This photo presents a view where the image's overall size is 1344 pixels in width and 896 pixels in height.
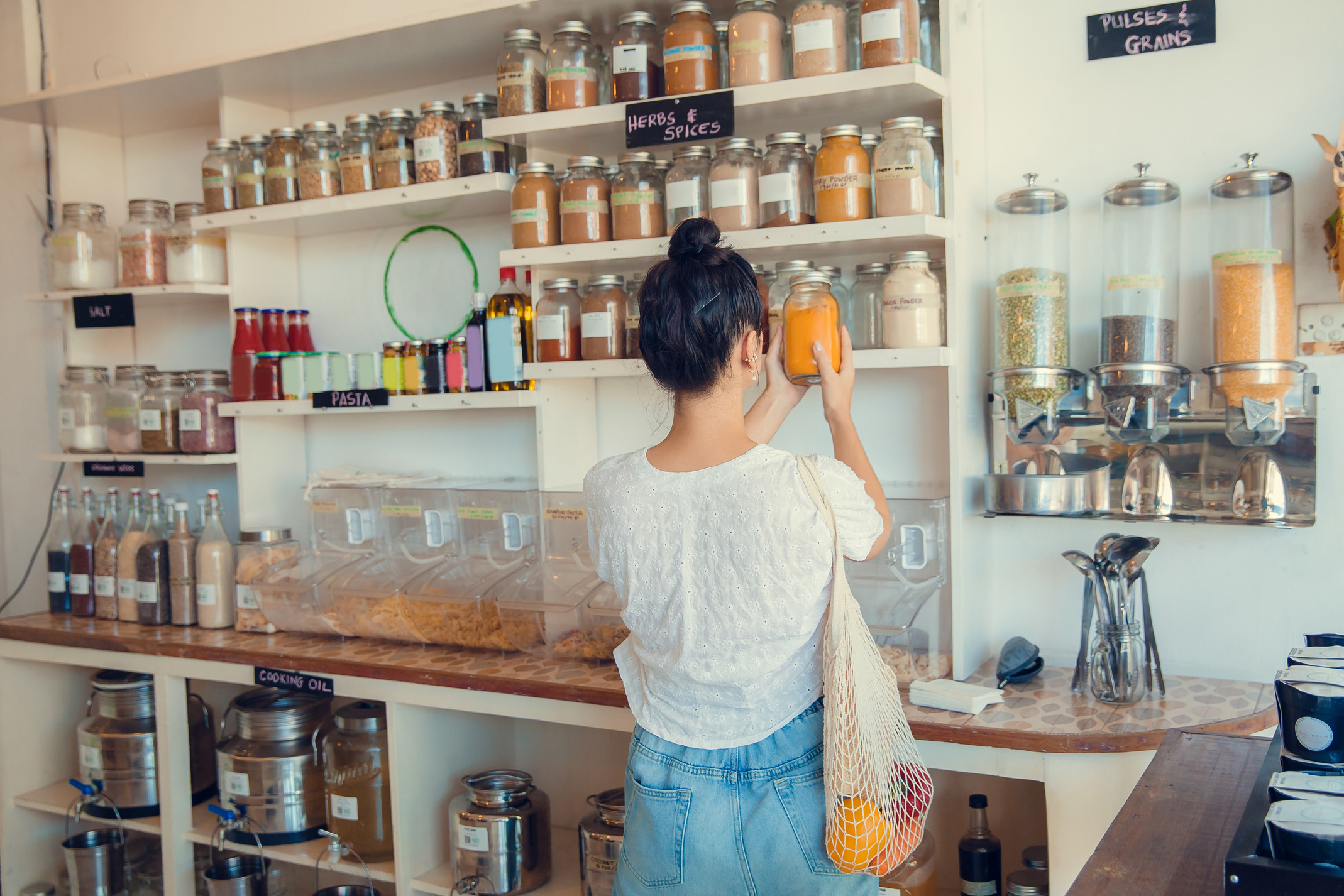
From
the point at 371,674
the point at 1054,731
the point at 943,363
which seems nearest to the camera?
the point at 1054,731

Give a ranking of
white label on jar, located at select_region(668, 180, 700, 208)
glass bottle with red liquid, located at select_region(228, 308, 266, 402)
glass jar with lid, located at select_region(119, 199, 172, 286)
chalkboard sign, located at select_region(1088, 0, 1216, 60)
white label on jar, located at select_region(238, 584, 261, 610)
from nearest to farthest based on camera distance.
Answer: chalkboard sign, located at select_region(1088, 0, 1216, 60), white label on jar, located at select_region(668, 180, 700, 208), white label on jar, located at select_region(238, 584, 261, 610), glass bottle with red liquid, located at select_region(228, 308, 266, 402), glass jar with lid, located at select_region(119, 199, 172, 286)

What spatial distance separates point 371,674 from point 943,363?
1239 millimetres

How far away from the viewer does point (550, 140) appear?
2076mm

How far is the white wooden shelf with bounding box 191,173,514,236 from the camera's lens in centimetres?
211

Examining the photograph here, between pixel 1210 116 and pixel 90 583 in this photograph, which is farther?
pixel 90 583

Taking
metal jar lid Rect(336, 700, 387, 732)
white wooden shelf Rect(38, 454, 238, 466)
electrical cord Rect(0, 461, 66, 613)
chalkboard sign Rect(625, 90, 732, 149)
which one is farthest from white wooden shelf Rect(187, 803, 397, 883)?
chalkboard sign Rect(625, 90, 732, 149)

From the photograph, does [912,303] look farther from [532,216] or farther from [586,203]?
[532,216]

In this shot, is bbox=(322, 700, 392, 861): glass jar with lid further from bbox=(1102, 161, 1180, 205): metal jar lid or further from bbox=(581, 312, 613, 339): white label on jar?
bbox=(1102, 161, 1180, 205): metal jar lid

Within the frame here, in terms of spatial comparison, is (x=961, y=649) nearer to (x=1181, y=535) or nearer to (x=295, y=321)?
(x=1181, y=535)

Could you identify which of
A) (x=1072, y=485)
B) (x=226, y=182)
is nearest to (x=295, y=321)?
(x=226, y=182)

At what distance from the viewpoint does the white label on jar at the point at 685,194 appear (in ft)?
6.13

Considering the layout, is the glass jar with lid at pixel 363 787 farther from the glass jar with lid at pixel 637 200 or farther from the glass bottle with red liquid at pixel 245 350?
the glass jar with lid at pixel 637 200

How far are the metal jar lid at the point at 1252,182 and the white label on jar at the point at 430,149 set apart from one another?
4.80ft

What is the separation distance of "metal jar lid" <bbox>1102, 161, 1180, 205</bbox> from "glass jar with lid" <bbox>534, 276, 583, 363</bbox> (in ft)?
3.28
